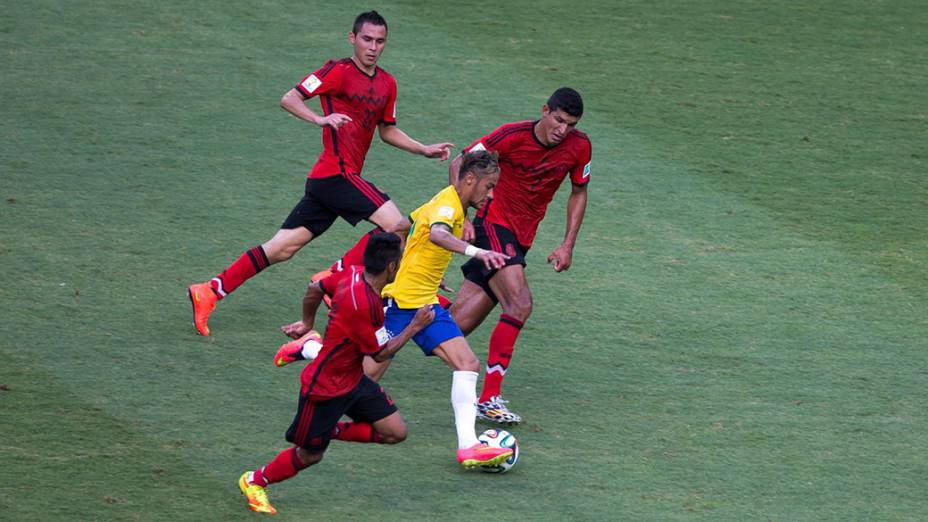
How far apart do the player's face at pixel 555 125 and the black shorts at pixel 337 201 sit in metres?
1.25

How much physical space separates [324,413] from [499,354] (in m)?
1.66

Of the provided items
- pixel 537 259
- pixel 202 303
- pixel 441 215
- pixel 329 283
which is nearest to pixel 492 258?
pixel 441 215

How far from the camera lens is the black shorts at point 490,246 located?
825 centimetres

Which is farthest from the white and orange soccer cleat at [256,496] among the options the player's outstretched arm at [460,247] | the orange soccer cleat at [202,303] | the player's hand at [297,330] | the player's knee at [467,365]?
the orange soccer cleat at [202,303]

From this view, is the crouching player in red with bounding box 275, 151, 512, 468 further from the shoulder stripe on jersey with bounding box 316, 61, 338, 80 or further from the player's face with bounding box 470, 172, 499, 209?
the shoulder stripe on jersey with bounding box 316, 61, 338, 80

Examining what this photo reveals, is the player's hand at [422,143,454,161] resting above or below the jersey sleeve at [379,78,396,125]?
below

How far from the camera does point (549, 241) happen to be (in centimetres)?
1091

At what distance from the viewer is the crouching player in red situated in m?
7.21

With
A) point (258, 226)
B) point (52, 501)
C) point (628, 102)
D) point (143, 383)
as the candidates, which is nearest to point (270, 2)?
point (628, 102)

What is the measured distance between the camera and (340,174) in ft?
29.3

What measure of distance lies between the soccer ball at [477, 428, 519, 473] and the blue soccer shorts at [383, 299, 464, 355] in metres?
0.56

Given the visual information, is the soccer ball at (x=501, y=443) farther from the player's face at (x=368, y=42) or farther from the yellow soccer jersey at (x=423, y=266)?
the player's face at (x=368, y=42)

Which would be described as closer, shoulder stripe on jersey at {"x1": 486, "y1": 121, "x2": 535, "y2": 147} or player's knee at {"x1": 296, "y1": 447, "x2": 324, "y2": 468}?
player's knee at {"x1": 296, "y1": 447, "x2": 324, "y2": 468}

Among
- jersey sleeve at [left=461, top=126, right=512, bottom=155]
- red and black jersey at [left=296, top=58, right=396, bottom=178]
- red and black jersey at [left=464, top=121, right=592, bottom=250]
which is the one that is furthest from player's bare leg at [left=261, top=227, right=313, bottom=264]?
jersey sleeve at [left=461, top=126, right=512, bottom=155]
